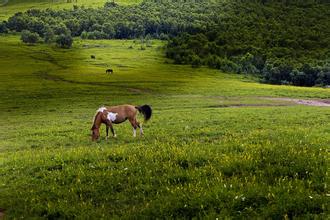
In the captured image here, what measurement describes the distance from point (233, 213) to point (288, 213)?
1.40 metres

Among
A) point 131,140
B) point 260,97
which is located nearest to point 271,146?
point 131,140

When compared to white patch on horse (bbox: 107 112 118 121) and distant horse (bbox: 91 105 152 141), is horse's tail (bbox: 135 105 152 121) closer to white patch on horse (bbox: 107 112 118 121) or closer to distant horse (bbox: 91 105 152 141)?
distant horse (bbox: 91 105 152 141)

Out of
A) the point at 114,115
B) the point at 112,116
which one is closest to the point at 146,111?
the point at 114,115

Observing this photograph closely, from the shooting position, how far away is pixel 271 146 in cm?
1562

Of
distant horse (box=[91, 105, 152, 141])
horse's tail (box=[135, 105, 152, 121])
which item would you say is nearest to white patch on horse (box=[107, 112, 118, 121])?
distant horse (box=[91, 105, 152, 141])

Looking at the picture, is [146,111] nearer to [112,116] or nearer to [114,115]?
[114,115]

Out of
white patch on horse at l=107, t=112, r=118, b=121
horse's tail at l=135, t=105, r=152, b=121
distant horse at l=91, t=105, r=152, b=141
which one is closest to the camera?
distant horse at l=91, t=105, r=152, b=141

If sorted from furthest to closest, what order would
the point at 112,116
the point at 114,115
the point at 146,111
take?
the point at 146,111
the point at 114,115
the point at 112,116

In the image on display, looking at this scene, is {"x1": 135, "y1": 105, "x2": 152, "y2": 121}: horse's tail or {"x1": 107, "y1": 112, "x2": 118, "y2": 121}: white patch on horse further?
{"x1": 135, "y1": 105, "x2": 152, "y2": 121}: horse's tail

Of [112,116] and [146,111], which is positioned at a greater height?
[146,111]

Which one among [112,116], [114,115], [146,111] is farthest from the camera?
[146,111]

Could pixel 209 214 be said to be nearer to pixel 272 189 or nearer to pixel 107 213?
pixel 272 189

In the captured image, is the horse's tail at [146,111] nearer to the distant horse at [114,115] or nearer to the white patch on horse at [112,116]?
the distant horse at [114,115]

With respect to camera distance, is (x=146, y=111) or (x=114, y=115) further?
(x=146, y=111)
